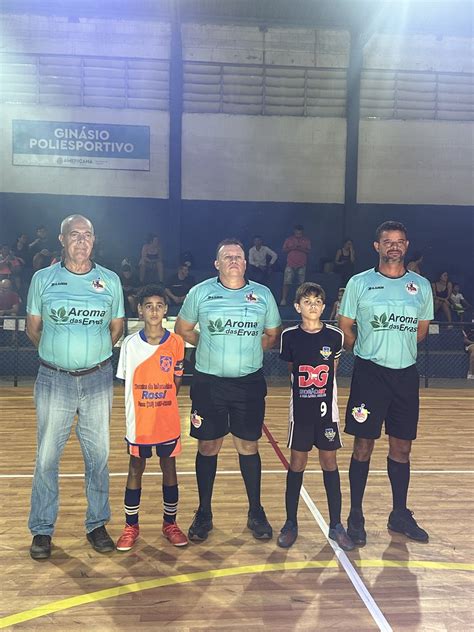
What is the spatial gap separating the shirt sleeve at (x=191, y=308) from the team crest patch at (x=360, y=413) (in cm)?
118

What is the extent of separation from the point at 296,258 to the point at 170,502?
31.3ft

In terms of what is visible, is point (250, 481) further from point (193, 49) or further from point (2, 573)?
point (193, 49)

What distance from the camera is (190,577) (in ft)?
10.5

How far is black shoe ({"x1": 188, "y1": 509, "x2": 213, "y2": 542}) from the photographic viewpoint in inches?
145

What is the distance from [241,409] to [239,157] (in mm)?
10825

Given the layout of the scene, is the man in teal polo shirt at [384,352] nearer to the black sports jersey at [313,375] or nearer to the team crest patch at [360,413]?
the team crest patch at [360,413]

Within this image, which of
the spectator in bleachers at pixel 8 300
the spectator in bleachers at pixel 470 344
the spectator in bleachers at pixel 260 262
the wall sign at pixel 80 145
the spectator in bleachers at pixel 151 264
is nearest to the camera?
the spectator in bleachers at pixel 470 344

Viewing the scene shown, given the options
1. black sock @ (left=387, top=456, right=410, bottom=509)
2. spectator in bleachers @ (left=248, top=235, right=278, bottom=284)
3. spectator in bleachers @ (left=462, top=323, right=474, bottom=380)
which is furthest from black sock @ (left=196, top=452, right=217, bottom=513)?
spectator in bleachers @ (left=248, top=235, right=278, bottom=284)

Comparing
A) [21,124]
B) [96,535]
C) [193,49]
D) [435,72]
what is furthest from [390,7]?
[96,535]

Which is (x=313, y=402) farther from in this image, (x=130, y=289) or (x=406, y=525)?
(x=130, y=289)

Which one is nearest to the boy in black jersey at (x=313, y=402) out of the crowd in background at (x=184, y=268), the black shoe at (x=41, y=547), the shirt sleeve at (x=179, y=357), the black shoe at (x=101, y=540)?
the shirt sleeve at (x=179, y=357)

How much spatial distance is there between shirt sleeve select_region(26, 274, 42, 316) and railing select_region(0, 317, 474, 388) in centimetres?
525

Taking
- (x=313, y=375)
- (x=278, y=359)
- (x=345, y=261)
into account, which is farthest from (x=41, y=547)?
(x=345, y=261)

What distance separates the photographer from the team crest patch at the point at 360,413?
3676 mm
